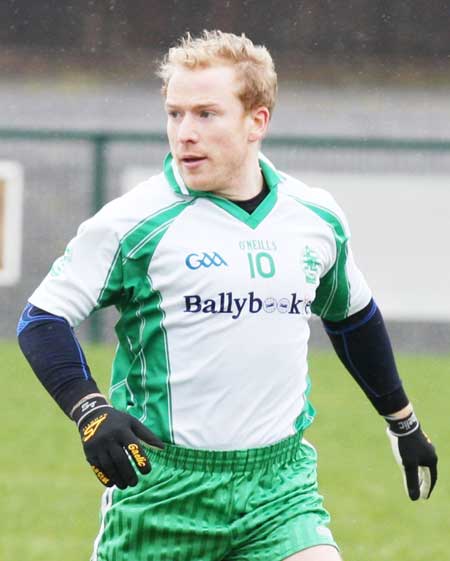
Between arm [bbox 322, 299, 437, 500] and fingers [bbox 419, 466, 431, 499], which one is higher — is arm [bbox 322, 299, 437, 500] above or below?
above

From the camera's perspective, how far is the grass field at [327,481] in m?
6.39

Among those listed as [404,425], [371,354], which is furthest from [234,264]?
[404,425]

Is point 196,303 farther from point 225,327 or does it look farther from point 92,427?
point 92,427

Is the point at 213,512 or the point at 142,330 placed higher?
the point at 142,330

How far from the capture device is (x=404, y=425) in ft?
14.3

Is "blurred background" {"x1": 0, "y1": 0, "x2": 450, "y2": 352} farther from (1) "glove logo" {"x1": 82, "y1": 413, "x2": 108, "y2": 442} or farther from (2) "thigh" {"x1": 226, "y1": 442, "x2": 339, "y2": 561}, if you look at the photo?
(1) "glove logo" {"x1": 82, "y1": 413, "x2": 108, "y2": 442}

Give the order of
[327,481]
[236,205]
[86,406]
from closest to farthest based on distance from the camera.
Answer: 1. [86,406]
2. [236,205]
3. [327,481]

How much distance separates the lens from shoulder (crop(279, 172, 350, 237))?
4.00 metres

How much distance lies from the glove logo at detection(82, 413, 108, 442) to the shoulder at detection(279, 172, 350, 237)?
0.89 m

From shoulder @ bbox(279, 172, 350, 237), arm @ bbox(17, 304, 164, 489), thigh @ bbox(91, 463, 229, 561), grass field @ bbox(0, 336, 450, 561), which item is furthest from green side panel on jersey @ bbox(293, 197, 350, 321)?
grass field @ bbox(0, 336, 450, 561)

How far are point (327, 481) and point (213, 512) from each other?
13.3 ft

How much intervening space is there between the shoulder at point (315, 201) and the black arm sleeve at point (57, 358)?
0.76 metres

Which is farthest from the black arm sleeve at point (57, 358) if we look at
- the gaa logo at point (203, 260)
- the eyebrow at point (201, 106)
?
the eyebrow at point (201, 106)

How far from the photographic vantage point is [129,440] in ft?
11.3
